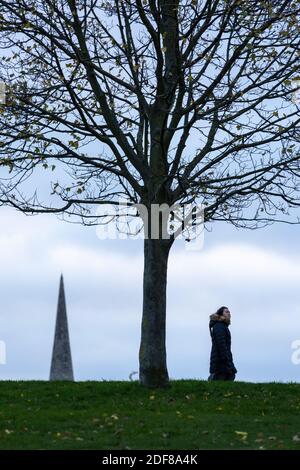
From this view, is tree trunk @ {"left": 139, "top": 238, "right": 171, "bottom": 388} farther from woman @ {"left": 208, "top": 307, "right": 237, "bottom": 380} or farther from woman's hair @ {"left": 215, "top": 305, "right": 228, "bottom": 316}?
woman's hair @ {"left": 215, "top": 305, "right": 228, "bottom": 316}

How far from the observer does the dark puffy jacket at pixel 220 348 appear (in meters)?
21.5

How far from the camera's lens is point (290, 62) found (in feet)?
64.7

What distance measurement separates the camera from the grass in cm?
1439

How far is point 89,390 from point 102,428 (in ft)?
13.3

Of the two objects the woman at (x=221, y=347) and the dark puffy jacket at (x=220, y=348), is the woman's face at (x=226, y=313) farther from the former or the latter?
the dark puffy jacket at (x=220, y=348)

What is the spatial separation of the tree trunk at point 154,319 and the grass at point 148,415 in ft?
1.20

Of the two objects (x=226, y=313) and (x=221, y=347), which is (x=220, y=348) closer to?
(x=221, y=347)

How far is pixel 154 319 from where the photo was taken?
19594 millimetres

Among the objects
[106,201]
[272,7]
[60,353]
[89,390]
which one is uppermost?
[272,7]

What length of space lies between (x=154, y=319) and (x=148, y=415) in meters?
3.57
